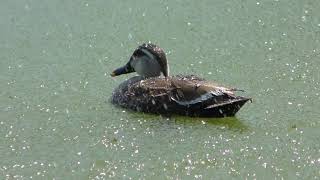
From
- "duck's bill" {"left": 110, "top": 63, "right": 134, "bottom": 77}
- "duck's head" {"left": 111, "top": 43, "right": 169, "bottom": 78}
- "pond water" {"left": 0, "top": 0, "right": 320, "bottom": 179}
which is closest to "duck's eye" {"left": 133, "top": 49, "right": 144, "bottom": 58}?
"duck's head" {"left": 111, "top": 43, "right": 169, "bottom": 78}

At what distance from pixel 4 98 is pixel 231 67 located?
92.9 inches

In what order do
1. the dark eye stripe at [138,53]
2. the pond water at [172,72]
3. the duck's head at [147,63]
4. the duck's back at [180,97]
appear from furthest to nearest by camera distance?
the dark eye stripe at [138,53] → the duck's head at [147,63] → the duck's back at [180,97] → the pond water at [172,72]

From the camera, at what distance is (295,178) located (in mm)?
6914

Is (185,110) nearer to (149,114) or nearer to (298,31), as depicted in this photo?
(149,114)

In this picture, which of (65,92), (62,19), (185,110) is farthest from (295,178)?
(62,19)

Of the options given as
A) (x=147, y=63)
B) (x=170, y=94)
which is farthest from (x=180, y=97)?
(x=147, y=63)

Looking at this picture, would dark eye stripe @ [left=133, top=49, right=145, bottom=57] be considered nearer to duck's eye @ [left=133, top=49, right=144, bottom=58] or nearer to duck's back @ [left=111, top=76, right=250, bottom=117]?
duck's eye @ [left=133, top=49, right=144, bottom=58]

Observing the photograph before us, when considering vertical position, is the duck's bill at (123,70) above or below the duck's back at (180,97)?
above

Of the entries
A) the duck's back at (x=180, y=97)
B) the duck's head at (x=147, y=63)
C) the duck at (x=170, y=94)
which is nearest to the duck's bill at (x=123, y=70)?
the duck's head at (x=147, y=63)

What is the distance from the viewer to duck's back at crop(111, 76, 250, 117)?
8281 mm

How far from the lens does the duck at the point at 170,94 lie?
27.2ft

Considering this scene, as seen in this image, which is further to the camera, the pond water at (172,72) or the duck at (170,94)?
the duck at (170,94)

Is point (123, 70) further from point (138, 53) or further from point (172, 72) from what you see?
point (172, 72)

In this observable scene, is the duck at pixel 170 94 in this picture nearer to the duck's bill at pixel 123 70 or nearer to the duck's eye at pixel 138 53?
the duck's eye at pixel 138 53
